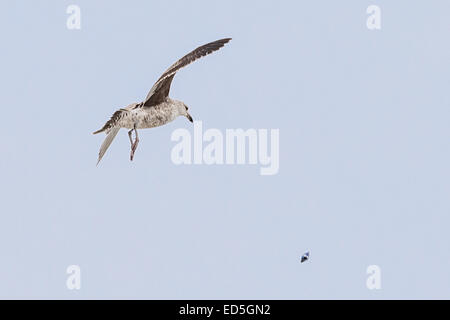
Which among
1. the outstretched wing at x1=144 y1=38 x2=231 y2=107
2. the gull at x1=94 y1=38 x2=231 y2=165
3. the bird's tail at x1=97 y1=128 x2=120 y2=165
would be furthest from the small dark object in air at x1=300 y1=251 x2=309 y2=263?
the bird's tail at x1=97 y1=128 x2=120 y2=165

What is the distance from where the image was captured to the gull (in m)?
19.3

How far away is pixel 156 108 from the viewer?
2028cm

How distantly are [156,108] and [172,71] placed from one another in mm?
1221

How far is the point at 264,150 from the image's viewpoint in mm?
22281

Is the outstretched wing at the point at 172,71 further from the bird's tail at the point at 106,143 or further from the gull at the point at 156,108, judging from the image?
the bird's tail at the point at 106,143

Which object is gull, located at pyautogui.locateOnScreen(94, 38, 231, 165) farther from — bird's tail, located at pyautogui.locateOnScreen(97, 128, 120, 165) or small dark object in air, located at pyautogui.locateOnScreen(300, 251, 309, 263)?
small dark object in air, located at pyautogui.locateOnScreen(300, 251, 309, 263)
